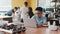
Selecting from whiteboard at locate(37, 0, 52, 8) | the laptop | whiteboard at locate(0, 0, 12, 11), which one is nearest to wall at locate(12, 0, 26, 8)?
whiteboard at locate(0, 0, 12, 11)

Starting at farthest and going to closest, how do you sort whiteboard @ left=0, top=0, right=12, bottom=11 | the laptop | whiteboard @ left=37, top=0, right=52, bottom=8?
whiteboard @ left=0, top=0, right=12, bottom=11 → whiteboard @ left=37, top=0, right=52, bottom=8 → the laptop

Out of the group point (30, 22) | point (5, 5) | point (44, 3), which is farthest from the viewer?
point (5, 5)

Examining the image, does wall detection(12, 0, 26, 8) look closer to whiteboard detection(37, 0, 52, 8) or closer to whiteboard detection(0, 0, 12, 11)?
whiteboard detection(0, 0, 12, 11)

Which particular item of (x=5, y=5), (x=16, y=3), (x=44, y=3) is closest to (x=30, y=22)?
(x=44, y=3)

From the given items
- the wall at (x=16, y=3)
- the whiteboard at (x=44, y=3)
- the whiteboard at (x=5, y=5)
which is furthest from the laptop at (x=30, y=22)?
the wall at (x=16, y=3)

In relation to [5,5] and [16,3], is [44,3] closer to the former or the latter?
[16,3]

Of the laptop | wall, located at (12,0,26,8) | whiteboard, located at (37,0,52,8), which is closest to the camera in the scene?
the laptop

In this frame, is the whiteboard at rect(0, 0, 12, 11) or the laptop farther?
the whiteboard at rect(0, 0, 12, 11)

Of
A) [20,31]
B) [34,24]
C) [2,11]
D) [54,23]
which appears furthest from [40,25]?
[2,11]

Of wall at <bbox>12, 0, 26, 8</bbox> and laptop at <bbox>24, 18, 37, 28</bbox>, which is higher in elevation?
wall at <bbox>12, 0, 26, 8</bbox>

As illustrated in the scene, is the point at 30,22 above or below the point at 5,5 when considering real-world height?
below

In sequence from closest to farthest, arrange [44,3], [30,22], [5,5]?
[30,22] → [44,3] → [5,5]

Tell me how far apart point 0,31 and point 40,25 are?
47.6 inches

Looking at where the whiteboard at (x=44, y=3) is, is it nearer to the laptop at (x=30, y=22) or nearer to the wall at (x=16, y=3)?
the wall at (x=16, y=3)
